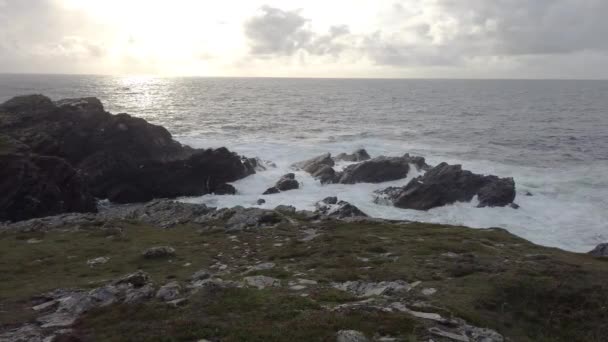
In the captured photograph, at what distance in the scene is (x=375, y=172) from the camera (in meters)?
58.9

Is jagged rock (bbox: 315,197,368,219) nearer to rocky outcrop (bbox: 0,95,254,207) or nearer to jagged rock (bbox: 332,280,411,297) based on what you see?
rocky outcrop (bbox: 0,95,254,207)

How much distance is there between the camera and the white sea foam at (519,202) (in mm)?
41188

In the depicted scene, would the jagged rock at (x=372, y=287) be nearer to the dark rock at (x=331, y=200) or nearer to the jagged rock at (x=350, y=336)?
the jagged rock at (x=350, y=336)

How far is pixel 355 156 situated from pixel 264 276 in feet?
180

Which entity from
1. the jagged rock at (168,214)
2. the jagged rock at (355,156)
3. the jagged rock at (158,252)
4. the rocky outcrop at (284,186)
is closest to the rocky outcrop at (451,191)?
the rocky outcrop at (284,186)

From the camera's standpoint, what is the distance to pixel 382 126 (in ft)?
361

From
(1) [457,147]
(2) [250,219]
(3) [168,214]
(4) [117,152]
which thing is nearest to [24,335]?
(2) [250,219]

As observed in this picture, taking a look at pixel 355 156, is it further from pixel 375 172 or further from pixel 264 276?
pixel 264 276

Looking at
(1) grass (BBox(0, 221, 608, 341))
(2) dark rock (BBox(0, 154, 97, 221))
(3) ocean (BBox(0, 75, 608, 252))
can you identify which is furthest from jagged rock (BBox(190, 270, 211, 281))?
(2) dark rock (BBox(0, 154, 97, 221))

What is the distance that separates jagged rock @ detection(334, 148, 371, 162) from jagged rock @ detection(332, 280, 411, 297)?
177ft

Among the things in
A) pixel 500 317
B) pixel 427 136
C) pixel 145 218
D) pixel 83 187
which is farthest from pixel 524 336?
pixel 427 136

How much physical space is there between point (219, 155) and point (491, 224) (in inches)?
1337

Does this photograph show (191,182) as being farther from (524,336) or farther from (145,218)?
(524,336)

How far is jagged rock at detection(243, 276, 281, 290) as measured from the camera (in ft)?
56.8
